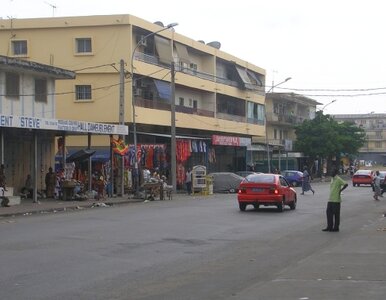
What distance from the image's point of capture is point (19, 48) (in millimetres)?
46281

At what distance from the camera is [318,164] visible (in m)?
84.9

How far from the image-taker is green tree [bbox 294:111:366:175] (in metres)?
76.0

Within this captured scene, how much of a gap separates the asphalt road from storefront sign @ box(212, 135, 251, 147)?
32551 mm

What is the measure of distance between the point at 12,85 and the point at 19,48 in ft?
55.8

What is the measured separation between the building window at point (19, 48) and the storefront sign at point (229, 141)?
658 inches

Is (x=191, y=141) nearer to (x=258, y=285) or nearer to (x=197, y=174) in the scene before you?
(x=197, y=174)

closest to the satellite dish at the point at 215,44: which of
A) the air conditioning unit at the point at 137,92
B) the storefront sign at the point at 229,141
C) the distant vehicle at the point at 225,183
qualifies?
the storefront sign at the point at 229,141

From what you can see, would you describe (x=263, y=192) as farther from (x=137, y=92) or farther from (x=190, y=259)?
(x=137, y=92)

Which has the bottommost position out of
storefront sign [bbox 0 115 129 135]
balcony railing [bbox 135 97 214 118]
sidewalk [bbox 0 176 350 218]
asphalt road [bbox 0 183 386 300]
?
asphalt road [bbox 0 183 386 300]

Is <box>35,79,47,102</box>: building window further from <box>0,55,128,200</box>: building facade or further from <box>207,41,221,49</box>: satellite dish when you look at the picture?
<box>207,41,221,49</box>: satellite dish

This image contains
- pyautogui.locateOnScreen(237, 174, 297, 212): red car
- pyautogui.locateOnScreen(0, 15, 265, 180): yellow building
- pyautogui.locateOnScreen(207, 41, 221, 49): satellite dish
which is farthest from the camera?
pyautogui.locateOnScreen(207, 41, 221, 49): satellite dish

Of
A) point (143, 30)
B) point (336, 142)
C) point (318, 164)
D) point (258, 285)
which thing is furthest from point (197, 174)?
point (318, 164)

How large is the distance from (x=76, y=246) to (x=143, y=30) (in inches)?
1336

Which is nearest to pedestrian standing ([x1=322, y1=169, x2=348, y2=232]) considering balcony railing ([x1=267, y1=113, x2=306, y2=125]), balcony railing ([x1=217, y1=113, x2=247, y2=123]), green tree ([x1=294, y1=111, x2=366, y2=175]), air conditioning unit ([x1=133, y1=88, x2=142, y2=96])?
air conditioning unit ([x1=133, y1=88, x2=142, y2=96])
